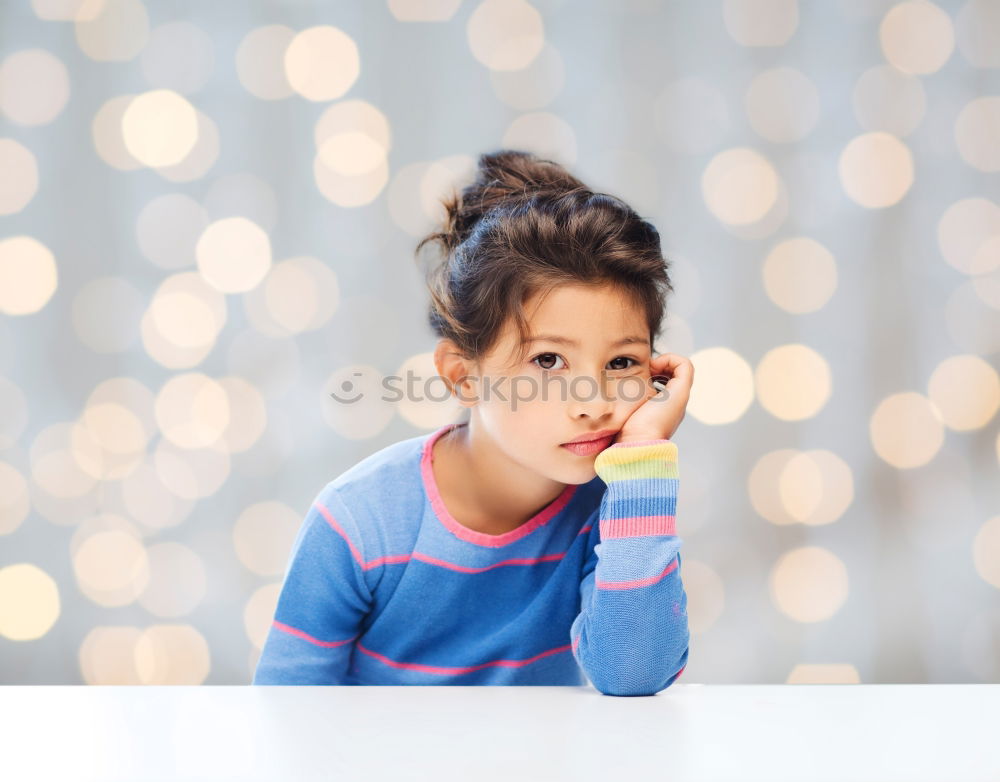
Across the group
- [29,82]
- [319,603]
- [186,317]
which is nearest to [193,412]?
[186,317]

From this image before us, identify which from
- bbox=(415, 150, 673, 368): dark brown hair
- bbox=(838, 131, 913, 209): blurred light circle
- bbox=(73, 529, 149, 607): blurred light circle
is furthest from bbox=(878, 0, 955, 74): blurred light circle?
bbox=(73, 529, 149, 607): blurred light circle

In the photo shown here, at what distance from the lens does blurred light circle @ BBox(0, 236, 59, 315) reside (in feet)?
4.91

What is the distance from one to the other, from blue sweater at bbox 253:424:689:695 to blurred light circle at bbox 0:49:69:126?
1.02 meters

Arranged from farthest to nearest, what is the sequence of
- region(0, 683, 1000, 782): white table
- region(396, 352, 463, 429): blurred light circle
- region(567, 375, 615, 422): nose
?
region(396, 352, 463, 429): blurred light circle → region(567, 375, 615, 422): nose → region(0, 683, 1000, 782): white table

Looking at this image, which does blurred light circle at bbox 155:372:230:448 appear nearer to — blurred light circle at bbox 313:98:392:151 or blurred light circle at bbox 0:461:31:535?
blurred light circle at bbox 0:461:31:535

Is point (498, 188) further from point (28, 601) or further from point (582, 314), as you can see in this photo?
point (28, 601)

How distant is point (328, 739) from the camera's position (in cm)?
48

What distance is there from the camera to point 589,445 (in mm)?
778

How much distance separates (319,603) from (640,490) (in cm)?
31

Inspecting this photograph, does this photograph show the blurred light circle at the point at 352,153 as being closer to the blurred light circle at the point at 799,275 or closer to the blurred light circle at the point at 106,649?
the blurred light circle at the point at 799,275

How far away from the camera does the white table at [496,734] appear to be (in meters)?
0.42

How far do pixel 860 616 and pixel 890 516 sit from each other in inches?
7.0

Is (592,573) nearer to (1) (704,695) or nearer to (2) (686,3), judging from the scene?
(1) (704,695)

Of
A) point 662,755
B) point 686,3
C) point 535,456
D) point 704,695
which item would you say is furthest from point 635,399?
point 686,3
